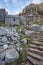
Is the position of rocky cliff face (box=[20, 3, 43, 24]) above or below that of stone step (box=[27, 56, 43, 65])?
above

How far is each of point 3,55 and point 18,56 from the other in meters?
0.62

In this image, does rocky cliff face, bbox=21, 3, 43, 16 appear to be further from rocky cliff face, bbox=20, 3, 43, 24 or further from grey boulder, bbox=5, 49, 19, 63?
grey boulder, bbox=5, 49, 19, 63

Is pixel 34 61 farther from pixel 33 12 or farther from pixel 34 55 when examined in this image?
pixel 33 12

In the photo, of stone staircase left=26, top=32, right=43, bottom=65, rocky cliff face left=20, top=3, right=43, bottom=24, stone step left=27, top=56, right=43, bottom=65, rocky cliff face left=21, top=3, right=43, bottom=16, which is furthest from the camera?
rocky cliff face left=21, top=3, right=43, bottom=16

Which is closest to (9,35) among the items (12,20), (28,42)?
(28,42)

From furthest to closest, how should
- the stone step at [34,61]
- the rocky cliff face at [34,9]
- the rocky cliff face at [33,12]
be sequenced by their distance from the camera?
the rocky cliff face at [34,9], the rocky cliff face at [33,12], the stone step at [34,61]

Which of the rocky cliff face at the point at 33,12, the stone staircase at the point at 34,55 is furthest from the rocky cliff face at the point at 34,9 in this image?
the stone staircase at the point at 34,55

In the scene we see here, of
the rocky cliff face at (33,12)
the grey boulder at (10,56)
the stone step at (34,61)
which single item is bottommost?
the stone step at (34,61)

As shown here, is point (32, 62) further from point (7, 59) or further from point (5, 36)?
point (5, 36)

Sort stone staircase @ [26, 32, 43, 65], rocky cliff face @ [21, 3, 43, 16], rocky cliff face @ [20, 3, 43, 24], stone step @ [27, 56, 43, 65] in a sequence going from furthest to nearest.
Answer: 1. rocky cliff face @ [21, 3, 43, 16]
2. rocky cliff face @ [20, 3, 43, 24]
3. stone staircase @ [26, 32, 43, 65]
4. stone step @ [27, 56, 43, 65]

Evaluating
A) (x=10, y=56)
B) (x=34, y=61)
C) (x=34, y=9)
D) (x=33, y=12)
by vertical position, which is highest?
(x=34, y=9)

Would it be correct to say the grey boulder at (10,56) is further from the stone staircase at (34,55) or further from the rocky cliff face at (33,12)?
the rocky cliff face at (33,12)

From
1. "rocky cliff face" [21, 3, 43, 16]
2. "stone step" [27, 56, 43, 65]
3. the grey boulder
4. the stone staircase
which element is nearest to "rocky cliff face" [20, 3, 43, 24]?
"rocky cliff face" [21, 3, 43, 16]

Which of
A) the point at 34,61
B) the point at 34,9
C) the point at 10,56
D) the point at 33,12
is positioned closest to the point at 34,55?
the point at 34,61
